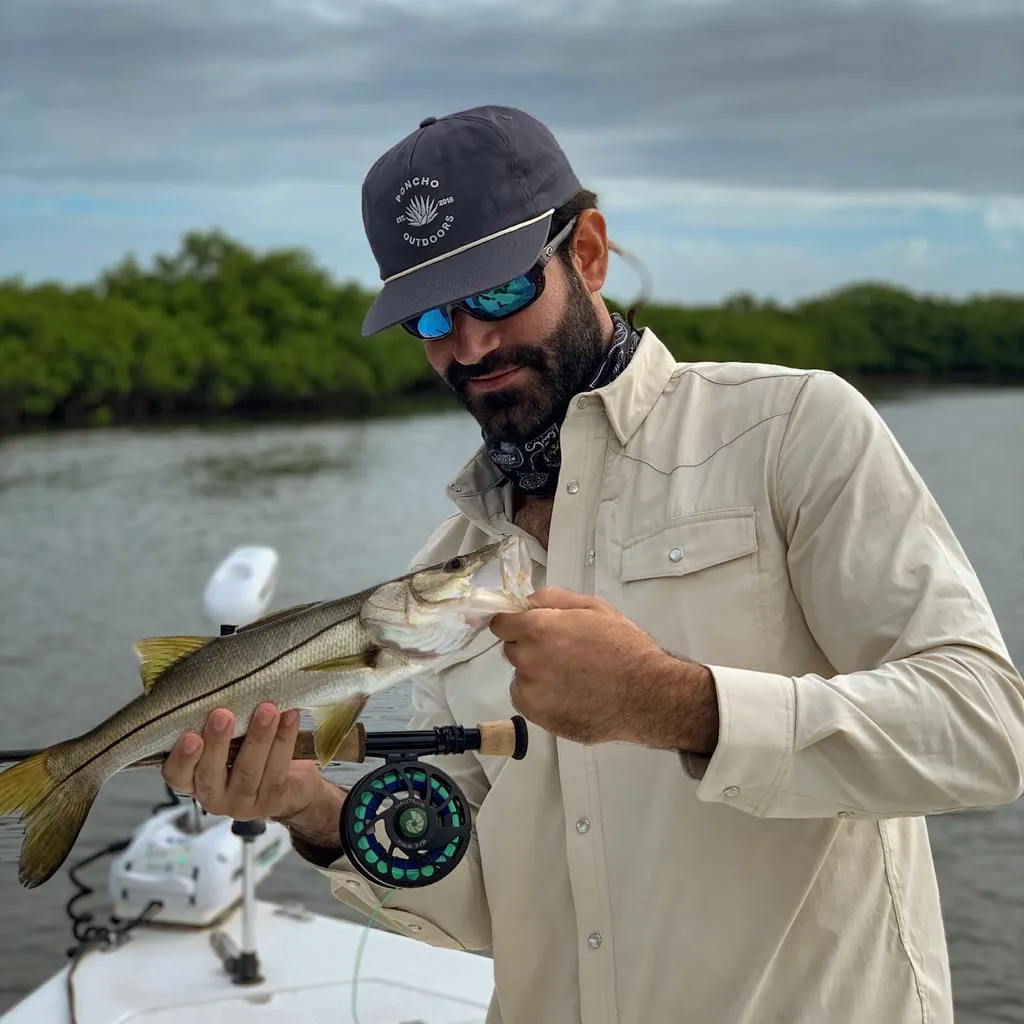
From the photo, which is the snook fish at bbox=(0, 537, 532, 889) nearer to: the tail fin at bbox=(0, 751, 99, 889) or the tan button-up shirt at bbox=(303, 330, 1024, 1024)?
the tail fin at bbox=(0, 751, 99, 889)

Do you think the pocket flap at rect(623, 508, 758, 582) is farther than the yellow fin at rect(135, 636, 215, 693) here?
No

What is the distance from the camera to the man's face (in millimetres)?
2654

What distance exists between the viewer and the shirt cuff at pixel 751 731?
2.01 m

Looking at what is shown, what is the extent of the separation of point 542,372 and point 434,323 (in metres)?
0.25

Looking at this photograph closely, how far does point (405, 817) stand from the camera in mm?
2588

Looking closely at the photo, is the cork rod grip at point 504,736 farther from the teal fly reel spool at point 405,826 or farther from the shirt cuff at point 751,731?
the shirt cuff at point 751,731

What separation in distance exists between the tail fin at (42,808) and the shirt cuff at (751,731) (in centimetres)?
127

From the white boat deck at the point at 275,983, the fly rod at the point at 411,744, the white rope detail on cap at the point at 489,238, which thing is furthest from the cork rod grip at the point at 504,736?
the white boat deck at the point at 275,983

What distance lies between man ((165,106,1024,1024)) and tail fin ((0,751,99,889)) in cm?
19

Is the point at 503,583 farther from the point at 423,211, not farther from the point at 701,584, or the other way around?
the point at 423,211

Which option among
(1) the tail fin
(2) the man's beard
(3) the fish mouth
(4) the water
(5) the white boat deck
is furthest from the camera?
(4) the water

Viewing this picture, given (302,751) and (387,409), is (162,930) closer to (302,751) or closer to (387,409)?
(302,751)

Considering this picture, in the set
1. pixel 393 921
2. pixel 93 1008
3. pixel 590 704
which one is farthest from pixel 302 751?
pixel 93 1008

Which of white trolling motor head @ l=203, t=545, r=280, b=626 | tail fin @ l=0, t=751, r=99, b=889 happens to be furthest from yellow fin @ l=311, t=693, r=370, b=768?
white trolling motor head @ l=203, t=545, r=280, b=626
